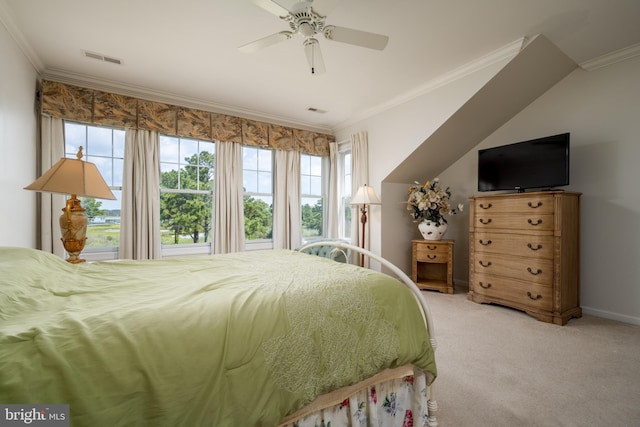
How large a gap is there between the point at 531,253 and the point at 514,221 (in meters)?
0.36

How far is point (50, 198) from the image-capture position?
287 cm

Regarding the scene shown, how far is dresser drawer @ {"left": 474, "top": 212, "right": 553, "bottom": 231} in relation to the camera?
8.73 feet

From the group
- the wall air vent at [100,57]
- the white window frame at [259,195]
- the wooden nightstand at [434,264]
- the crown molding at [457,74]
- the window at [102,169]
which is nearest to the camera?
the crown molding at [457,74]

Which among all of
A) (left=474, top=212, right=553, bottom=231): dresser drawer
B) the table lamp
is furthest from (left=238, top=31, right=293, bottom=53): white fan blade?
(left=474, top=212, right=553, bottom=231): dresser drawer

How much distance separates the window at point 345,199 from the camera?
184 inches

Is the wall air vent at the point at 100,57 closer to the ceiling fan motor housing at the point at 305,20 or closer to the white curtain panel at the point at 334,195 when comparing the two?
the ceiling fan motor housing at the point at 305,20

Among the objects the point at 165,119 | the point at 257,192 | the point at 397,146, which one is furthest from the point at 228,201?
the point at 397,146

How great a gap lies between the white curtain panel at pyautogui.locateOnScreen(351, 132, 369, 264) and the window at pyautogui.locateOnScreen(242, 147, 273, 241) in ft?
4.36

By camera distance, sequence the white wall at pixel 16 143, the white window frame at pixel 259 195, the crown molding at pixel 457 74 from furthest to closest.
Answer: the white window frame at pixel 259 195
the crown molding at pixel 457 74
the white wall at pixel 16 143

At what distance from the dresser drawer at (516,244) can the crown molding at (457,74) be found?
1767 millimetres

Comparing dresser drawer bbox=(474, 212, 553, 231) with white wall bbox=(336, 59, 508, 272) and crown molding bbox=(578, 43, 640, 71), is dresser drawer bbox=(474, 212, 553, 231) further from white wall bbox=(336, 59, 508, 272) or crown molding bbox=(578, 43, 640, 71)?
crown molding bbox=(578, 43, 640, 71)

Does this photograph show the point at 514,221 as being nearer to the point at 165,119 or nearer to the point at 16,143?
the point at 165,119

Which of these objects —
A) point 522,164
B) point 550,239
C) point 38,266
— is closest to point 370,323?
point 38,266

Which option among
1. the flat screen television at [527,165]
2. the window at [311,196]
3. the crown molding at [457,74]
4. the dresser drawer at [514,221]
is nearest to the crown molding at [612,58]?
the flat screen television at [527,165]
